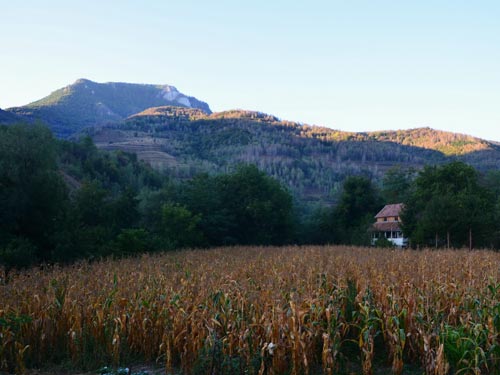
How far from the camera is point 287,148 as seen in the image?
5773 inches

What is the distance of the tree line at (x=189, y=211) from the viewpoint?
20.2m

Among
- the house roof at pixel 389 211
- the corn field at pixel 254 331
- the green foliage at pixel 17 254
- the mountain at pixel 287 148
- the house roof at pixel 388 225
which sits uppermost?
the mountain at pixel 287 148

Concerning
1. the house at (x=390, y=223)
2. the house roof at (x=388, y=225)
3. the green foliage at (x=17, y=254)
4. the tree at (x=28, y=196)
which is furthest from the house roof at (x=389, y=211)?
the green foliage at (x=17, y=254)

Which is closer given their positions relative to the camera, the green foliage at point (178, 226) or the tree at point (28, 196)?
the tree at point (28, 196)

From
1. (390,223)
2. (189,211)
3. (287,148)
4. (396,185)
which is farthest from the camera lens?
(287,148)

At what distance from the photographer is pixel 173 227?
33719 mm

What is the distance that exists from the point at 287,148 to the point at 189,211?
373 ft

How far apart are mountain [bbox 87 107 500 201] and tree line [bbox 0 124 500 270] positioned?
49.2 m

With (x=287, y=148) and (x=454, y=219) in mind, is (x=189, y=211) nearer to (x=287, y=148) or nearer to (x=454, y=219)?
(x=454, y=219)

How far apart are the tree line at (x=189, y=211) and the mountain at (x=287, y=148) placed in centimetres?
4920

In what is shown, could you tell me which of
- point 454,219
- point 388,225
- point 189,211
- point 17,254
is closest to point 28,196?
point 17,254

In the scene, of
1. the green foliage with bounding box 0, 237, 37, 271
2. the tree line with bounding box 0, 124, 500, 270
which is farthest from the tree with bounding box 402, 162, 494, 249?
the green foliage with bounding box 0, 237, 37, 271

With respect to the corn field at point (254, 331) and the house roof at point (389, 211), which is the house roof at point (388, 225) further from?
the corn field at point (254, 331)

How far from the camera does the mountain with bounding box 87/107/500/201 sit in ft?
377
